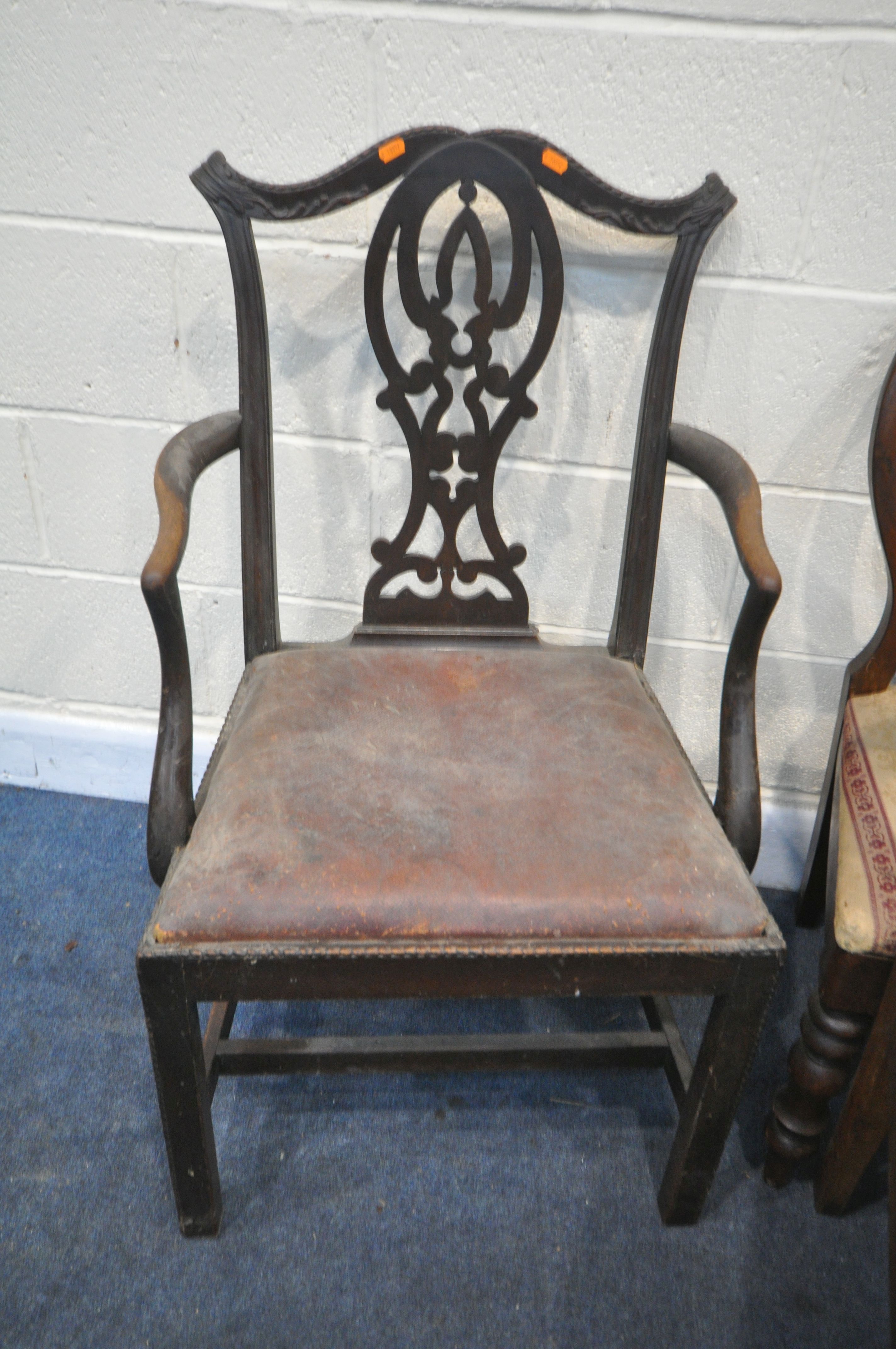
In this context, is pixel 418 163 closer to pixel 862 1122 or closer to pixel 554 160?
pixel 554 160

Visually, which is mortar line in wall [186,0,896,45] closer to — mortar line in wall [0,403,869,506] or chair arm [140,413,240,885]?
mortar line in wall [0,403,869,506]

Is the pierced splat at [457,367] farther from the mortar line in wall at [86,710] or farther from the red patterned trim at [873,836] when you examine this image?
the mortar line in wall at [86,710]

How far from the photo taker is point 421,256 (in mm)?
1192

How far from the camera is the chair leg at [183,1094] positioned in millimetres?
800

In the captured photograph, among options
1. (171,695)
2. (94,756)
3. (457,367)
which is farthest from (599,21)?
(94,756)

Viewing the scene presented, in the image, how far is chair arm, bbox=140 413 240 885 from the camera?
0.86m

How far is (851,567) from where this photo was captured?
1.33 m

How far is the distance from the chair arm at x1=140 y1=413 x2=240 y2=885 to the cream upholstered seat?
0.66 meters

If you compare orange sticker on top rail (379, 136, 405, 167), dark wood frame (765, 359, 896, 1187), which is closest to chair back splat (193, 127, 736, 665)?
orange sticker on top rail (379, 136, 405, 167)

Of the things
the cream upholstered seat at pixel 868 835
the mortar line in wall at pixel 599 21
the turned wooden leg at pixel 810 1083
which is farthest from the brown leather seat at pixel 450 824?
the mortar line in wall at pixel 599 21

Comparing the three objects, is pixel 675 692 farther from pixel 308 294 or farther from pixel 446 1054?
pixel 308 294

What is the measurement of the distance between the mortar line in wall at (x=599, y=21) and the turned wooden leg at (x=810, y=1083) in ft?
3.55

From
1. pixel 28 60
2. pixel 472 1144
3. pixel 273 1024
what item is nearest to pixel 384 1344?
pixel 472 1144

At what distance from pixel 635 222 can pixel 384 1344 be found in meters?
1.24
